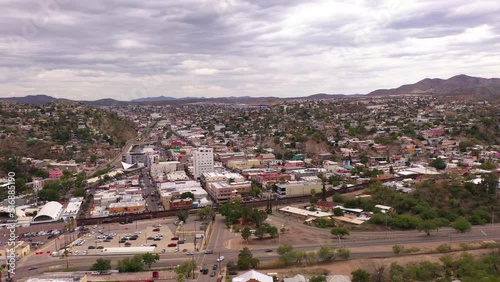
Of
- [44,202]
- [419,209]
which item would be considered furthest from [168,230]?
[419,209]

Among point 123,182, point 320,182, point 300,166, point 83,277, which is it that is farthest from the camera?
point 300,166

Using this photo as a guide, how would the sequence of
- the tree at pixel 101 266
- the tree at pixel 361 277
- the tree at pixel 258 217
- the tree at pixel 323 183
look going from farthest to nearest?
the tree at pixel 323 183 → the tree at pixel 258 217 → the tree at pixel 101 266 → the tree at pixel 361 277

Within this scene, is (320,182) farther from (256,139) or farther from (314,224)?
(256,139)

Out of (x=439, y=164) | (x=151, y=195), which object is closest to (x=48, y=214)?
(x=151, y=195)

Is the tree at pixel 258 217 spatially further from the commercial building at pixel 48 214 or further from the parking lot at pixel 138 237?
the commercial building at pixel 48 214

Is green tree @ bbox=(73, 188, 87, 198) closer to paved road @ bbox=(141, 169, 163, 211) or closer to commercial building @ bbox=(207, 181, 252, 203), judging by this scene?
paved road @ bbox=(141, 169, 163, 211)

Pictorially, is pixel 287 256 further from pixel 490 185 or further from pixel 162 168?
pixel 162 168

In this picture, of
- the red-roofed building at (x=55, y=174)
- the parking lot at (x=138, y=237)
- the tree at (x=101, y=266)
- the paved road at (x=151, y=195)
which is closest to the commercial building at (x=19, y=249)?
the parking lot at (x=138, y=237)
